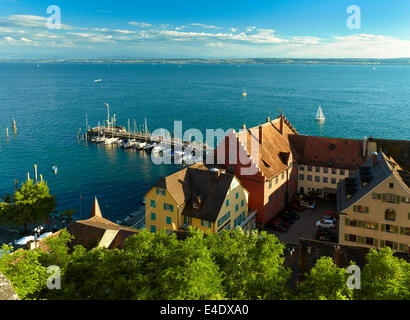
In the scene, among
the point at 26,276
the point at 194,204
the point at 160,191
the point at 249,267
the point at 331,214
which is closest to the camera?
the point at 26,276

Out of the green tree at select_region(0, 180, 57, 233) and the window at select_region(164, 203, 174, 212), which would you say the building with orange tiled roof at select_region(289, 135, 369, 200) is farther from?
the green tree at select_region(0, 180, 57, 233)

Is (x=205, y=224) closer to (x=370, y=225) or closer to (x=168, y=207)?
(x=168, y=207)

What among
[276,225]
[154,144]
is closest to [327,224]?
[276,225]

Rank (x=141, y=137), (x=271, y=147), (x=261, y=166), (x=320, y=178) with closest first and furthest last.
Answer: (x=261, y=166) → (x=271, y=147) → (x=320, y=178) → (x=141, y=137)

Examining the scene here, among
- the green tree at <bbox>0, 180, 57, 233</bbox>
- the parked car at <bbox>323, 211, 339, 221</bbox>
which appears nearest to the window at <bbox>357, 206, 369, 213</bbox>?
the parked car at <bbox>323, 211, 339, 221</bbox>
